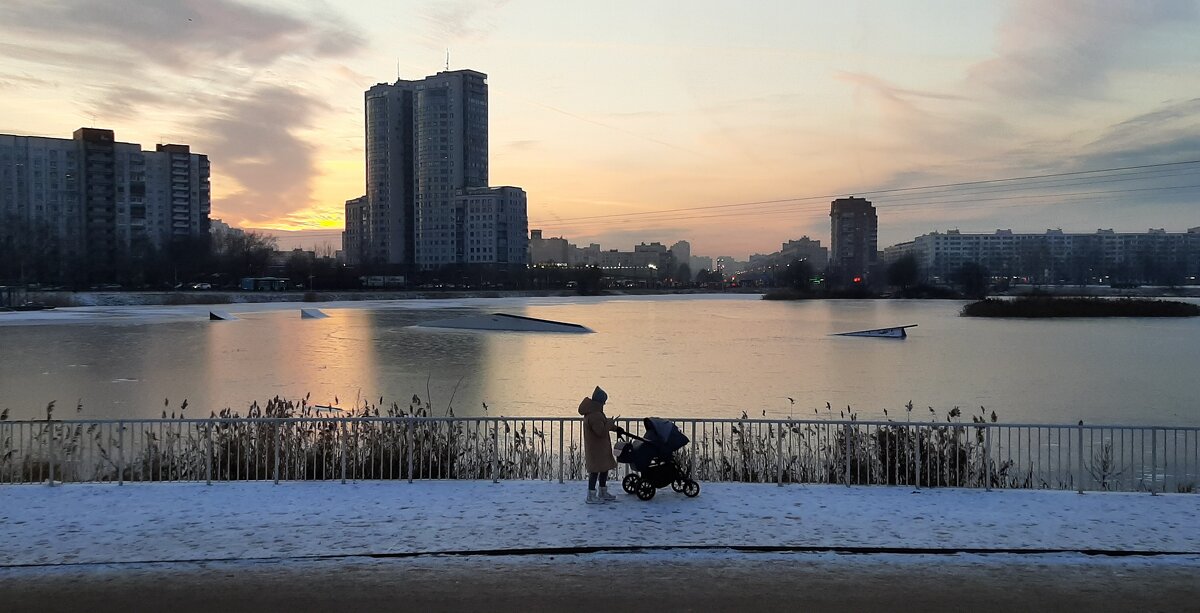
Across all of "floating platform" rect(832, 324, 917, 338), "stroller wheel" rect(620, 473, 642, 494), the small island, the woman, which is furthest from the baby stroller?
the small island

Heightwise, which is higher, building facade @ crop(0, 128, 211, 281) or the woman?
building facade @ crop(0, 128, 211, 281)

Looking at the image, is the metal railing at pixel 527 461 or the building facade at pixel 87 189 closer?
the metal railing at pixel 527 461

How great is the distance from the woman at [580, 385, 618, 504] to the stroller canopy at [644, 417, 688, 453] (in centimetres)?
47

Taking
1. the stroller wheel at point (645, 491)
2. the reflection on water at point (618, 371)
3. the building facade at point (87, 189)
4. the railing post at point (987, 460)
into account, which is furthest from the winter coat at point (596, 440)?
the building facade at point (87, 189)

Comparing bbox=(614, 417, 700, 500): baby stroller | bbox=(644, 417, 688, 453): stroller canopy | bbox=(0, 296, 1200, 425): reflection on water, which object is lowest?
bbox=(0, 296, 1200, 425): reflection on water

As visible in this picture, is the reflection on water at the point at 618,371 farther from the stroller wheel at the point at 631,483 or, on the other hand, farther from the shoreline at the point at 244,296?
the shoreline at the point at 244,296

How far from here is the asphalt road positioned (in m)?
6.16

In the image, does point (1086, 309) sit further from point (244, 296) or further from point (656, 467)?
point (244, 296)

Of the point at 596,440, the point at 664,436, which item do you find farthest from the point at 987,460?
the point at 596,440

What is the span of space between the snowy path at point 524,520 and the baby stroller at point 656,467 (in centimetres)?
16

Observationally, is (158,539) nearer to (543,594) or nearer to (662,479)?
(543,594)

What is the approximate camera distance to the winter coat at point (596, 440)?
30.3ft

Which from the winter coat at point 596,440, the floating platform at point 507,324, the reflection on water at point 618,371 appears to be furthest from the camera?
the floating platform at point 507,324

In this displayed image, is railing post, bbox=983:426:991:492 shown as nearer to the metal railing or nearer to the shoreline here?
the metal railing
